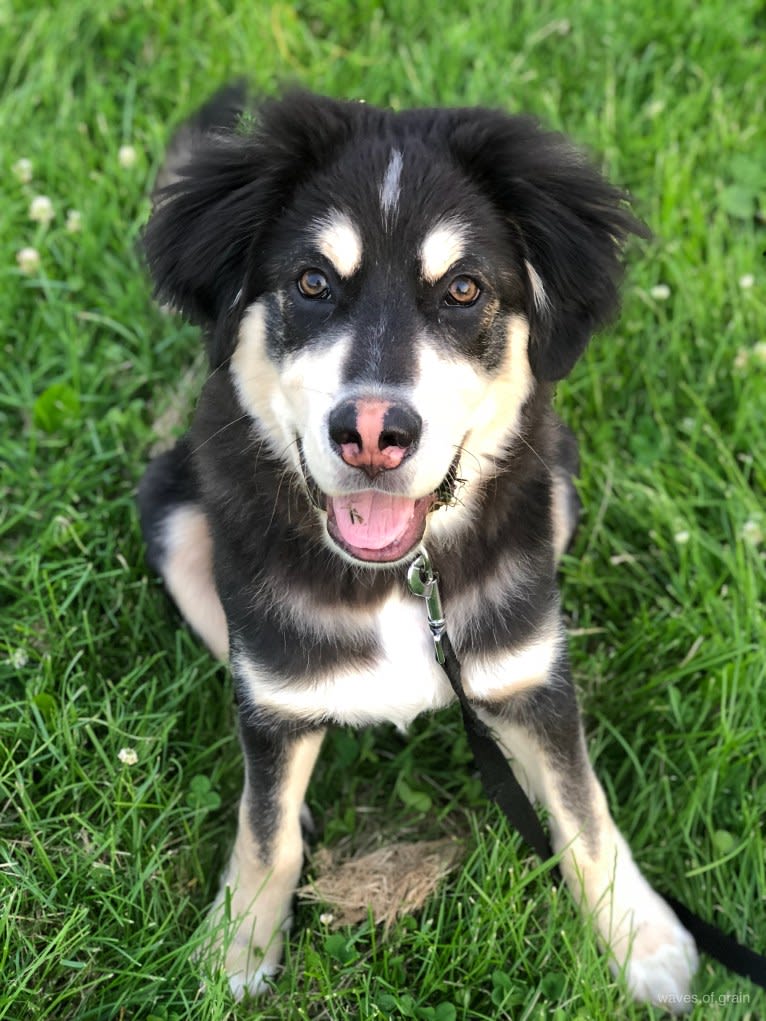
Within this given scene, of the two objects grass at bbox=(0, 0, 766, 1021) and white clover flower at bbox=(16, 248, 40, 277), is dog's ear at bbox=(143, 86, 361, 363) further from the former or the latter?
white clover flower at bbox=(16, 248, 40, 277)

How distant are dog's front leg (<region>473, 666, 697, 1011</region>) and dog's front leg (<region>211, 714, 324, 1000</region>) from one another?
1.60 feet

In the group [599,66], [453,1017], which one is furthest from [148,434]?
[599,66]

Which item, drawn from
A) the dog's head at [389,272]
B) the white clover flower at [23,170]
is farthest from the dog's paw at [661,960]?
the white clover flower at [23,170]

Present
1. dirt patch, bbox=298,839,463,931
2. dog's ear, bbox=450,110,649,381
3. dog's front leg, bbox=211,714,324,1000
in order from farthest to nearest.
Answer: dirt patch, bbox=298,839,463,931 → dog's front leg, bbox=211,714,324,1000 → dog's ear, bbox=450,110,649,381

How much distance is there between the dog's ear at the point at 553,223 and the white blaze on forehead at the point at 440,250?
0.57 feet

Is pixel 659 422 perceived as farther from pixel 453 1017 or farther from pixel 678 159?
pixel 453 1017

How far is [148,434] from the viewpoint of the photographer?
368 centimetres

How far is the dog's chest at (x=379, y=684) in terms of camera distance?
2521mm

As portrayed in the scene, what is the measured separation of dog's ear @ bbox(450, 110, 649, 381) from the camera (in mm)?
2354

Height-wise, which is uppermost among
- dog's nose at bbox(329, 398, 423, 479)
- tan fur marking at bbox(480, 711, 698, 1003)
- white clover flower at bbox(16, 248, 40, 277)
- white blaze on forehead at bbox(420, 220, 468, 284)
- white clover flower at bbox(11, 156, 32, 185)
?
white blaze on forehead at bbox(420, 220, 468, 284)

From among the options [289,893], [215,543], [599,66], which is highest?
[599,66]

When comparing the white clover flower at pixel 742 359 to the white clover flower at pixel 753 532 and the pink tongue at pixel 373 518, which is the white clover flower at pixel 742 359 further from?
the pink tongue at pixel 373 518

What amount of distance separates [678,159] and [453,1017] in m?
3.15

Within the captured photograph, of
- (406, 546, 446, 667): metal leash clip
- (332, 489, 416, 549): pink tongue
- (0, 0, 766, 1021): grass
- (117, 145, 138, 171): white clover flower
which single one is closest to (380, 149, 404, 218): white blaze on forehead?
(332, 489, 416, 549): pink tongue
